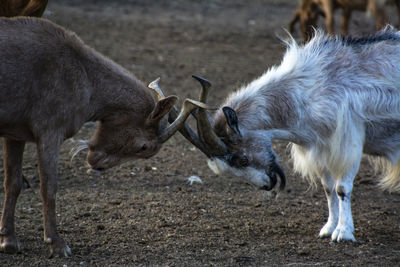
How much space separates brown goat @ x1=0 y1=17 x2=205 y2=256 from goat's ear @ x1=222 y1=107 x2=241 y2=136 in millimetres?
320

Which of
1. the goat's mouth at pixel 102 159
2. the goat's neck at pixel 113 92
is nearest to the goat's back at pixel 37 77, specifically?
the goat's neck at pixel 113 92

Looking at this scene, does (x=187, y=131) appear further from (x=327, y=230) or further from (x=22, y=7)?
(x=22, y=7)

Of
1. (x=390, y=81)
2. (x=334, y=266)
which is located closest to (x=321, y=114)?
(x=390, y=81)

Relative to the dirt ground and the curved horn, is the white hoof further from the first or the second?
the curved horn

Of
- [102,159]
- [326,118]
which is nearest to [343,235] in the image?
[326,118]

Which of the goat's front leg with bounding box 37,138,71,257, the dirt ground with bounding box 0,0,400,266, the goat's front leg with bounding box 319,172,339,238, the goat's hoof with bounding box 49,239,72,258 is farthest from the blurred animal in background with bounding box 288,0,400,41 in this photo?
the goat's hoof with bounding box 49,239,72,258

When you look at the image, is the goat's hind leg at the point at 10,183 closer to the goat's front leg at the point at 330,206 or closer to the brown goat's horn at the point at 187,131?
the brown goat's horn at the point at 187,131

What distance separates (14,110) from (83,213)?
5.13 feet

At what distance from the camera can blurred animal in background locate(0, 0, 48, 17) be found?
20.8 feet

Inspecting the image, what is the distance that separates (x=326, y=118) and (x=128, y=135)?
169 cm

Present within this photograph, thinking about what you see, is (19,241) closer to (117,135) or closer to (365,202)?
(117,135)

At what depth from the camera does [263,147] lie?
18.4 ft

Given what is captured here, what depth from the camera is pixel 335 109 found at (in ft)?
18.3

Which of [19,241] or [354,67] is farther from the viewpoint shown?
[354,67]
